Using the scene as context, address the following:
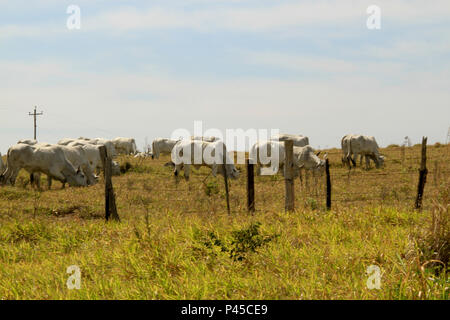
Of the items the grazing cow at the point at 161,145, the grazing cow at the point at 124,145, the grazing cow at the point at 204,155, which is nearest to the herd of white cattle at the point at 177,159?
the grazing cow at the point at 204,155

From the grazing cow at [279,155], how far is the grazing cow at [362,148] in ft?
15.3

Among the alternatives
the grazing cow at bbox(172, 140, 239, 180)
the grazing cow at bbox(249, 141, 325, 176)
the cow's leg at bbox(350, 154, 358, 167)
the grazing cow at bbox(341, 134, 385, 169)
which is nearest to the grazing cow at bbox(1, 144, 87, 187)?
the grazing cow at bbox(172, 140, 239, 180)

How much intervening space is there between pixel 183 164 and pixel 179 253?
57.8 ft

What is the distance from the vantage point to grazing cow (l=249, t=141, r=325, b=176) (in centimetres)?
2473

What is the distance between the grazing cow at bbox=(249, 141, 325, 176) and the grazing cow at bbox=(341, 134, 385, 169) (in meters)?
4.67

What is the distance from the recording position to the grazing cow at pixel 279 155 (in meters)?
24.7

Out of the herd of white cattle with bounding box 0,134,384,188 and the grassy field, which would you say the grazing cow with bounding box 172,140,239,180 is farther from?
the grassy field

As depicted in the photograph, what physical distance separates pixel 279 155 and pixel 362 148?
20.3 ft

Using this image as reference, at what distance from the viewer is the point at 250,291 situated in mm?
6023

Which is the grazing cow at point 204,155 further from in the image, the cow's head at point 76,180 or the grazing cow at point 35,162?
the grazing cow at point 35,162

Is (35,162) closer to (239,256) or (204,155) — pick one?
(204,155)

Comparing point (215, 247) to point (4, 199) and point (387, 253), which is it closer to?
point (387, 253)

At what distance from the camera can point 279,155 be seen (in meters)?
25.8
